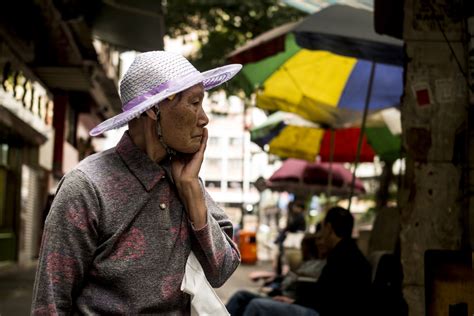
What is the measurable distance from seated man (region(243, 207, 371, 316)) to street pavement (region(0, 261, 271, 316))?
173 inches

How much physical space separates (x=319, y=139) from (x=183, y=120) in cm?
1303

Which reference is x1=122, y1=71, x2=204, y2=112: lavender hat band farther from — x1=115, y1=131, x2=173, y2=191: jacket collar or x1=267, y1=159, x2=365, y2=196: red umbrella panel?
x1=267, y1=159, x2=365, y2=196: red umbrella panel

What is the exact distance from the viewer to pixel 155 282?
237 cm

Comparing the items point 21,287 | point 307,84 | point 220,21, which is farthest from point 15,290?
point 220,21

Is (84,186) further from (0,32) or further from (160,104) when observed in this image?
(0,32)

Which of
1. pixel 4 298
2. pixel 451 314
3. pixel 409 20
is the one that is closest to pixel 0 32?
pixel 4 298

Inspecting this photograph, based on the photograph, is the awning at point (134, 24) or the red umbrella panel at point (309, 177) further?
the red umbrella panel at point (309, 177)

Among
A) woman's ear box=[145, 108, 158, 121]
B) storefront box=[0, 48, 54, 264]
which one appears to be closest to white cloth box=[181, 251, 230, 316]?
woman's ear box=[145, 108, 158, 121]

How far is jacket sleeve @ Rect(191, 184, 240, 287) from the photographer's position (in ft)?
8.11

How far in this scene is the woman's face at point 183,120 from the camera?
2453mm

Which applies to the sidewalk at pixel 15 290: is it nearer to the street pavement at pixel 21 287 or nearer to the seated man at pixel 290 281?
the street pavement at pixel 21 287

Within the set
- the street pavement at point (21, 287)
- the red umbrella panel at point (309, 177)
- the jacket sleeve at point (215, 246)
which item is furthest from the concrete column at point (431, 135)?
the red umbrella panel at point (309, 177)

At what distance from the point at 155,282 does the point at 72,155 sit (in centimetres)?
2535

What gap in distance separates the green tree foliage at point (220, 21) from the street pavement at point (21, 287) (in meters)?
4.72
